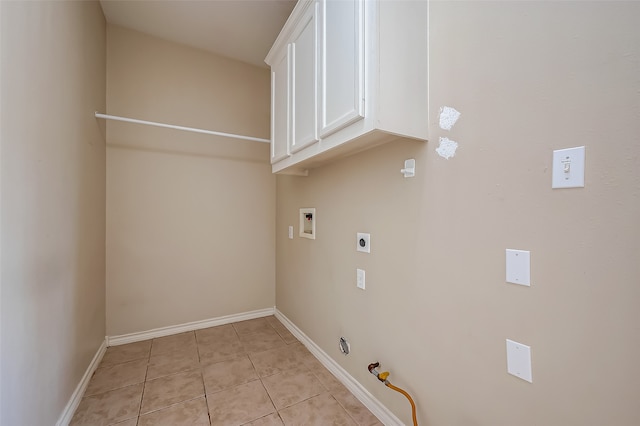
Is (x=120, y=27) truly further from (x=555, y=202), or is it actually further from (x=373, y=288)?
(x=555, y=202)

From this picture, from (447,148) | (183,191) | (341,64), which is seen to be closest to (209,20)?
(183,191)

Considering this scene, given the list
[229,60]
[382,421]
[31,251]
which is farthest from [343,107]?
[229,60]

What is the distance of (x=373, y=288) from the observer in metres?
1.62

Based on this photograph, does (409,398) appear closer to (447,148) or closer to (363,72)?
(447,148)

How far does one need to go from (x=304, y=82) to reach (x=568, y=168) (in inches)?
55.4

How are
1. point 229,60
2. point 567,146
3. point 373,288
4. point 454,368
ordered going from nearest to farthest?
1. point 567,146
2. point 454,368
3. point 373,288
4. point 229,60

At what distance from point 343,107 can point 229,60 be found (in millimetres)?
2326

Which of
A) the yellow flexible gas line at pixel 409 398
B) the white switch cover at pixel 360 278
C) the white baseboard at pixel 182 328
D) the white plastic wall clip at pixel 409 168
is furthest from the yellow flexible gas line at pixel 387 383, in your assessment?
the white baseboard at pixel 182 328

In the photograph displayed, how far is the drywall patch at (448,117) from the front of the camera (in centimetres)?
119

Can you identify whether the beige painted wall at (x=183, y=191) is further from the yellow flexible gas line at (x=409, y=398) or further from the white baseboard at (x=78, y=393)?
the yellow flexible gas line at (x=409, y=398)

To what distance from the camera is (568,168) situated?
845 millimetres

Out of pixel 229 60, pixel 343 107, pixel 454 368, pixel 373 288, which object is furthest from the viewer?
pixel 229 60

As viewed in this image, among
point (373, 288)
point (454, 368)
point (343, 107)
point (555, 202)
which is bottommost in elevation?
point (454, 368)

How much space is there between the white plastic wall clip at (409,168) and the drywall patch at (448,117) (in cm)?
21
